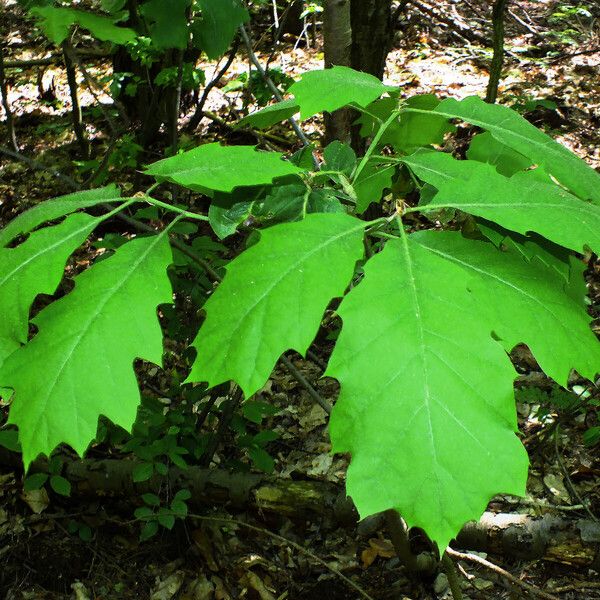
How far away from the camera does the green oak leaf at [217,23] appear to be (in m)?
1.81

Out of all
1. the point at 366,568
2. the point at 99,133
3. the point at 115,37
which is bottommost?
the point at 366,568

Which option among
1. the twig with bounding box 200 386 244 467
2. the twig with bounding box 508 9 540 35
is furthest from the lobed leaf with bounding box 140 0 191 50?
the twig with bounding box 508 9 540 35

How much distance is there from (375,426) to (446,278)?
0.24m

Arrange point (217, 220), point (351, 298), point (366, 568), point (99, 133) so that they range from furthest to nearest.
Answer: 1. point (99, 133)
2. point (366, 568)
3. point (217, 220)
4. point (351, 298)

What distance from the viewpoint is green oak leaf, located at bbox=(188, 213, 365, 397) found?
854 mm

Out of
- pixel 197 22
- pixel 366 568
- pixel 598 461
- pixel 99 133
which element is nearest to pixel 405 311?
pixel 197 22

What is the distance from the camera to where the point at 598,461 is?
2934 mm

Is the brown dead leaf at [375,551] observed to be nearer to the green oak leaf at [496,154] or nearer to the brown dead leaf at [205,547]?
the brown dead leaf at [205,547]

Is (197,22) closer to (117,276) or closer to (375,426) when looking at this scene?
(117,276)

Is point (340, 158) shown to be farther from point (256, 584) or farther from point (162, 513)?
point (256, 584)

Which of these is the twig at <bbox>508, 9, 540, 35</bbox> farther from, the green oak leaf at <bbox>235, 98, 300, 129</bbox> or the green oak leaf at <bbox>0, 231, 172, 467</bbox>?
the green oak leaf at <bbox>0, 231, 172, 467</bbox>

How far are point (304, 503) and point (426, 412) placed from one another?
5.33 ft

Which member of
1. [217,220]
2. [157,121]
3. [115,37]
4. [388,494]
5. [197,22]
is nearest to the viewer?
[388,494]

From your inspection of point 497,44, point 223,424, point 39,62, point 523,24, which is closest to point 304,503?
point 223,424
